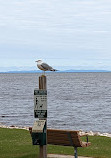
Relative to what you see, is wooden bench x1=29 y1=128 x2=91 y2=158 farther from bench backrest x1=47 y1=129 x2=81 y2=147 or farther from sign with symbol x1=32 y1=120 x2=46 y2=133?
sign with symbol x1=32 y1=120 x2=46 y2=133

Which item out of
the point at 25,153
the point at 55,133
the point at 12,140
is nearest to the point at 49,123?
the point at 12,140

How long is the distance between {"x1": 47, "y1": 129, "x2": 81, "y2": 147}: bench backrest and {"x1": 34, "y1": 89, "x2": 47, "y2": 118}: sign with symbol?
4.18 ft

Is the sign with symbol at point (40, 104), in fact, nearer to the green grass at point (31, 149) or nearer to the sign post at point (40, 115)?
the sign post at point (40, 115)

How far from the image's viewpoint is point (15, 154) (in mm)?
14438

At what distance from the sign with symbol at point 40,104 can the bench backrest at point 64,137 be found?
1.27 m

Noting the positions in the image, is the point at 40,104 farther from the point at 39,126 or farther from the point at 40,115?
the point at 39,126

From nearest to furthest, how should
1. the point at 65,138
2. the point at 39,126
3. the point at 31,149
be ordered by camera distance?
the point at 39,126
the point at 65,138
the point at 31,149

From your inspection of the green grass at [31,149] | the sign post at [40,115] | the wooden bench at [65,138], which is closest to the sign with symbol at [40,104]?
the sign post at [40,115]

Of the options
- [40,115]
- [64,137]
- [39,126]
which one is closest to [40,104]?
[40,115]

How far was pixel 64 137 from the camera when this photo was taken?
40.0 ft

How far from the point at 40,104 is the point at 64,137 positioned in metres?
1.70

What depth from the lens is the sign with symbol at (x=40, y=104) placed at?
1095cm

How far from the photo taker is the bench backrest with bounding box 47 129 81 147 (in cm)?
1195

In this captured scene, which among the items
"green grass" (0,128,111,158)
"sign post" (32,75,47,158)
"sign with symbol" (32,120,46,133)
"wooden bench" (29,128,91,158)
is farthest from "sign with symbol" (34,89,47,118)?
"green grass" (0,128,111,158)
